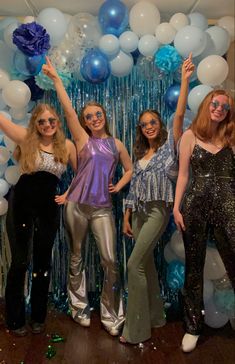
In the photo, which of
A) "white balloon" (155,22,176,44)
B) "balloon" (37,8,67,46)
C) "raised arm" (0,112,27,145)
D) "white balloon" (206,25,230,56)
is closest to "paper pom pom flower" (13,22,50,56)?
"balloon" (37,8,67,46)

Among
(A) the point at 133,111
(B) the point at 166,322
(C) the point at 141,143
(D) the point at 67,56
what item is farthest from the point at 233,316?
(D) the point at 67,56

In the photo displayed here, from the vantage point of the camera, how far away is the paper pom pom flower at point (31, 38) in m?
2.63

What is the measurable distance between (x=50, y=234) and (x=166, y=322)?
1027mm

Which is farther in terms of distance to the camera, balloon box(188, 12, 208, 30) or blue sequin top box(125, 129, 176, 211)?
balloon box(188, 12, 208, 30)

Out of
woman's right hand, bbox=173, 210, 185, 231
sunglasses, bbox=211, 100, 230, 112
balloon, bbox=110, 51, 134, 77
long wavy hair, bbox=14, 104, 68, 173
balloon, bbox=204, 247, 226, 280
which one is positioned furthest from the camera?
balloon, bbox=110, 51, 134, 77

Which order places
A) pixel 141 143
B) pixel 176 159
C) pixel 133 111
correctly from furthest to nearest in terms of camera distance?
1. pixel 133 111
2. pixel 141 143
3. pixel 176 159

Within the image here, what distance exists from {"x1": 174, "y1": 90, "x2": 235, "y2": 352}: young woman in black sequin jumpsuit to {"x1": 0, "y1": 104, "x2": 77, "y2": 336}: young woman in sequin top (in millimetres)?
811

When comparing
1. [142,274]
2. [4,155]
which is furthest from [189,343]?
[4,155]

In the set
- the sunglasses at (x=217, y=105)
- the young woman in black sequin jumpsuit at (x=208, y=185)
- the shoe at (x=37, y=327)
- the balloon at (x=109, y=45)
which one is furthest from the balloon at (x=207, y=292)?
the balloon at (x=109, y=45)

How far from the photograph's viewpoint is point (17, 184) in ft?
8.77

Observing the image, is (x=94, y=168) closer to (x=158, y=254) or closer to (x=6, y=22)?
(x=158, y=254)

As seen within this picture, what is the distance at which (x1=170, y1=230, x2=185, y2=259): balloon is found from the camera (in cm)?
286

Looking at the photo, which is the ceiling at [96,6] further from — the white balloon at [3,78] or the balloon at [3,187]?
the balloon at [3,187]

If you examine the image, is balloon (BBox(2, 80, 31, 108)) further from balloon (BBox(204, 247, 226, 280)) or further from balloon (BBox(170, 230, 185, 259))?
balloon (BBox(204, 247, 226, 280))
